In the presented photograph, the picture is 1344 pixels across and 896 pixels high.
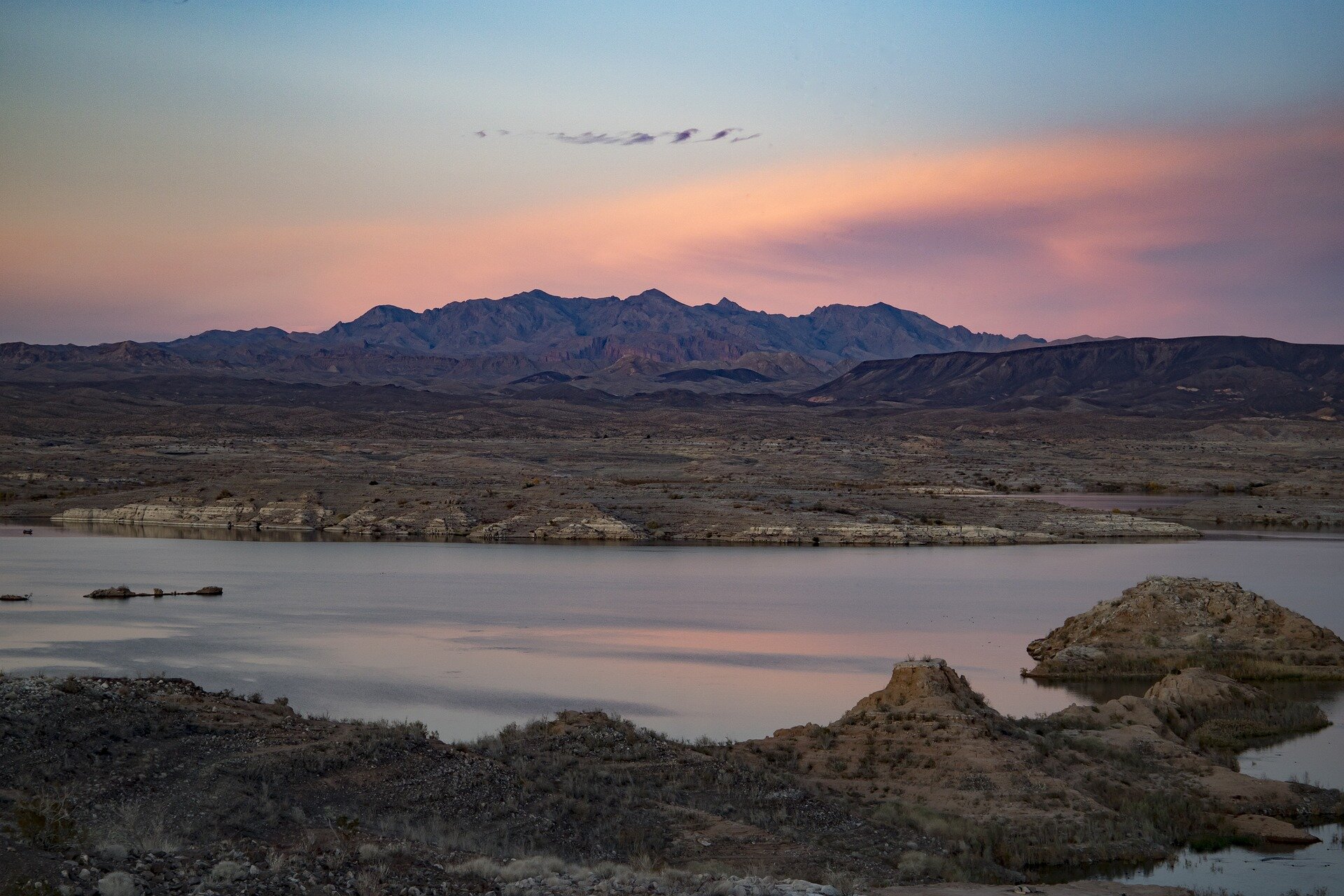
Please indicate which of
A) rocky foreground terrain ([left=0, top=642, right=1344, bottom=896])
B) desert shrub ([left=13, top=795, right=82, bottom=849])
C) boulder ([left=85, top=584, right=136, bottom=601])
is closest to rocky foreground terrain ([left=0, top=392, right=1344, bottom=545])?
boulder ([left=85, top=584, right=136, bottom=601])

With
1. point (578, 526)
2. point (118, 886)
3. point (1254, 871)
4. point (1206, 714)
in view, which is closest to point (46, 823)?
point (118, 886)

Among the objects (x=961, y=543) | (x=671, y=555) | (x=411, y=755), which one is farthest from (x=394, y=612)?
(x=961, y=543)

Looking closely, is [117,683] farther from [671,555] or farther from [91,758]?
[671,555]

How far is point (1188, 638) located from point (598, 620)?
15559mm

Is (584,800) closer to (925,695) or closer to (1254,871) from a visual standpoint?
(925,695)

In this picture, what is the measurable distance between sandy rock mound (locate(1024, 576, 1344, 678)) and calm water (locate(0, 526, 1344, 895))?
130cm

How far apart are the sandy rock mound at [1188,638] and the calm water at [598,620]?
1.30 meters

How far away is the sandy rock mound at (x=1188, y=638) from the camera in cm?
2953

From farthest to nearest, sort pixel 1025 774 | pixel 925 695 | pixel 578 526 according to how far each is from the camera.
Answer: pixel 578 526 < pixel 925 695 < pixel 1025 774

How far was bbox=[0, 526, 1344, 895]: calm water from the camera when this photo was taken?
2528cm

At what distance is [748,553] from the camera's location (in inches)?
2173

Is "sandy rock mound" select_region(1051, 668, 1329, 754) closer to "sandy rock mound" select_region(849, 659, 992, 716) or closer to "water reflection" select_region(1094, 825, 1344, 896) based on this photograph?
"sandy rock mound" select_region(849, 659, 992, 716)

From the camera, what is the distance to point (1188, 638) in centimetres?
3119

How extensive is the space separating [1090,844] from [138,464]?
8410 centimetres
